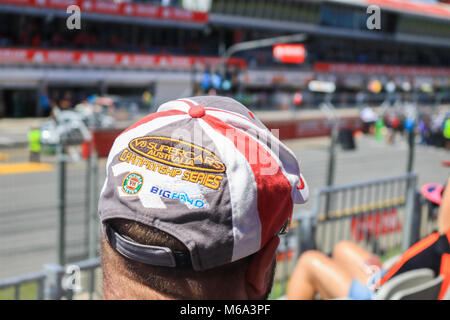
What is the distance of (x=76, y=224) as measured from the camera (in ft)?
21.5

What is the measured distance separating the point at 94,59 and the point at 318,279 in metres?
27.7

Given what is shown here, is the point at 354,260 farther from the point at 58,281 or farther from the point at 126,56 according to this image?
the point at 126,56

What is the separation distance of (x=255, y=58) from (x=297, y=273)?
2313cm

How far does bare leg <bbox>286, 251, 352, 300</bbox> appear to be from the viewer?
8.83 ft

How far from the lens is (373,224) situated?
5.54 m

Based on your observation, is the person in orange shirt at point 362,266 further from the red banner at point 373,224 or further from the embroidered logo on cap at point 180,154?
the red banner at point 373,224

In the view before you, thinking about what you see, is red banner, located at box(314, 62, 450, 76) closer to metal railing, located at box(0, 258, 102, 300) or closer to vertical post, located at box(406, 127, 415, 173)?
vertical post, located at box(406, 127, 415, 173)

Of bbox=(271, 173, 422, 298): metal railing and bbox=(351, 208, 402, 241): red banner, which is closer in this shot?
bbox=(271, 173, 422, 298): metal railing

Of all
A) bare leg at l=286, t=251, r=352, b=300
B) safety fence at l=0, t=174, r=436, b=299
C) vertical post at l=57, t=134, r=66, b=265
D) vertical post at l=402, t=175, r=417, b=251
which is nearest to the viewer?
bare leg at l=286, t=251, r=352, b=300

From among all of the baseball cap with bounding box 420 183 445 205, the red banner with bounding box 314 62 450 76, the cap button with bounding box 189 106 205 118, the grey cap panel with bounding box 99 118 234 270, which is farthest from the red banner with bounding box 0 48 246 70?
the grey cap panel with bounding box 99 118 234 270

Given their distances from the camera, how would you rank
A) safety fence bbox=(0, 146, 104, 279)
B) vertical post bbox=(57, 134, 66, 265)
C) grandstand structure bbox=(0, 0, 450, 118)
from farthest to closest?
grandstand structure bbox=(0, 0, 450, 118) < safety fence bbox=(0, 146, 104, 279) < vertical post bbox=(57, 134, 66, 265)

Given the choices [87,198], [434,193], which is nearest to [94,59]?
[87,198]
